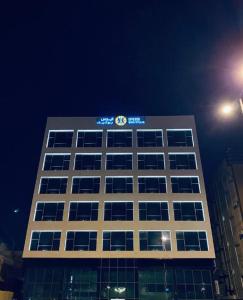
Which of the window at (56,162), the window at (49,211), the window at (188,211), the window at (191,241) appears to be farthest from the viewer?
the window at (56,162)

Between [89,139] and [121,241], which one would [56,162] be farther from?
[121,241]

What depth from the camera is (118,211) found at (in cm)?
4309

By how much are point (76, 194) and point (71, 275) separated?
11807mm

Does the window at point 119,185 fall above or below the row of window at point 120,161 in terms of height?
below

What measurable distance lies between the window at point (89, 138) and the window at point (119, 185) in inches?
283

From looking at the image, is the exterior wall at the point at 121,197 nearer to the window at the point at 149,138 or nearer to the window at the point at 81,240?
the window at the point at 81,240

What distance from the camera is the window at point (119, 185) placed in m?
45.0

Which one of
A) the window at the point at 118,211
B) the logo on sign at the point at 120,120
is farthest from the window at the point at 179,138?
the window at the point at 118,211

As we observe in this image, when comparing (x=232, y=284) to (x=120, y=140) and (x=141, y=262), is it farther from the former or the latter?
(x=120, y=140)

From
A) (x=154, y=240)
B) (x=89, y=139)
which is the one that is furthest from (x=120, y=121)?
(x=154, y=240)

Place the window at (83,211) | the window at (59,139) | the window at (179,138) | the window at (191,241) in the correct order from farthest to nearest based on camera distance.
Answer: the window at (59,139)
the window at (179,138)
the window at (83,211)
the window at (191,241)

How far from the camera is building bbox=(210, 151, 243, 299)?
4403 cm

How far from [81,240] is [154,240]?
10635 millimetres

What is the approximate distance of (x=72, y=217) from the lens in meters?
43.2
